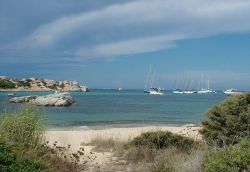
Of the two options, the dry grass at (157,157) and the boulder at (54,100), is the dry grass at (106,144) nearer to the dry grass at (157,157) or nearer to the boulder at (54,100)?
the dry grass at (157,157)

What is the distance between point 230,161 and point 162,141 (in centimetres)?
560

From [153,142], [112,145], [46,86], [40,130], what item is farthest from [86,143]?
[46,86]

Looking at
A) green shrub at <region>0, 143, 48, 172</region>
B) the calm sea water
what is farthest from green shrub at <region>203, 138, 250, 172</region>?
the calm sea water

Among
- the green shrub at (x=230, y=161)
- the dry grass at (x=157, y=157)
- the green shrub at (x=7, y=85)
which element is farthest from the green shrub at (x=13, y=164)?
the green shrub at (x=7, y=85)

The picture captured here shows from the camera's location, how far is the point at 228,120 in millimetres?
13523

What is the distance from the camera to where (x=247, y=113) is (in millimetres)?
13422

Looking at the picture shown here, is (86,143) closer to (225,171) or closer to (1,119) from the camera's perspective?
(1,119)

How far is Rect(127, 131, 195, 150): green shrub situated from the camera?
1396 cm

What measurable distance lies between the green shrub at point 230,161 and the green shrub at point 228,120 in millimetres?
3975

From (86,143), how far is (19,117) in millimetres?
6051

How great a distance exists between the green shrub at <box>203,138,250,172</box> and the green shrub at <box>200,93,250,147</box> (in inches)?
156

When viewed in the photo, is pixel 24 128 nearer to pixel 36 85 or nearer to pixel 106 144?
pixel 106 144

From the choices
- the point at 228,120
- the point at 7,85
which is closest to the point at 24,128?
the point at 228,120

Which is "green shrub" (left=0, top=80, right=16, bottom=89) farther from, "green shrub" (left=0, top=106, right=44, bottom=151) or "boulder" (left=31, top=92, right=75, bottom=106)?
"green shrub" (left=0, top=106, right=44, bottom=151)
